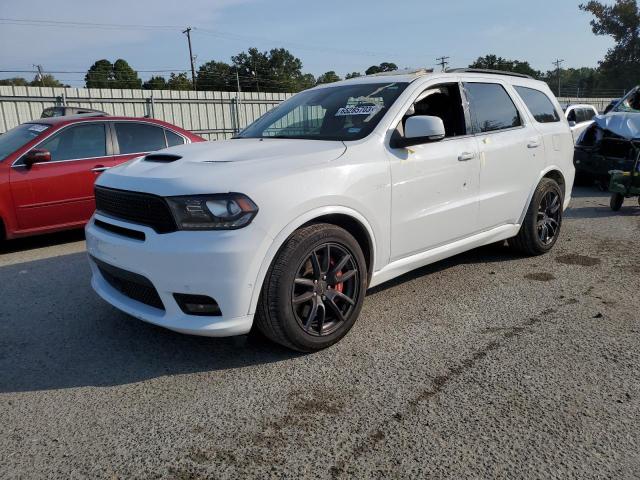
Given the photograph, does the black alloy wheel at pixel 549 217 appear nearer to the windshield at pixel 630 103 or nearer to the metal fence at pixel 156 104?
the windshield at pixel 630 103

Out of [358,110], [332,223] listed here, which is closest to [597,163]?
[358,110]

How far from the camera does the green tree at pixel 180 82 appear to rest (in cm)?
5738

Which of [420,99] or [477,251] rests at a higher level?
[420,99]

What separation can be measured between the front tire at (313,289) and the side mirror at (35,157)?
425 centimetres

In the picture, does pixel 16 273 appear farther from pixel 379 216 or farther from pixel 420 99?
pixel 420 99

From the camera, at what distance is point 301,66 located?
8175 cm

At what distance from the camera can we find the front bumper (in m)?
2.81

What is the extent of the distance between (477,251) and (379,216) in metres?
2.47

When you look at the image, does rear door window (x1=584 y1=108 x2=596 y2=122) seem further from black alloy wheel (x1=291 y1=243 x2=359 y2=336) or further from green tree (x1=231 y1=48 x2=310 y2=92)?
green tree (x1=231 y1=48 x2=310 y2=92)

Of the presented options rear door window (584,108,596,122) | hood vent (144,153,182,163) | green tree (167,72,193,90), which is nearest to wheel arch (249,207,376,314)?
hood vent (144,153,182,163)

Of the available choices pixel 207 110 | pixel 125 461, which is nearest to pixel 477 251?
pixel 125 461

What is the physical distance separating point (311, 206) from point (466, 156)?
1.70m

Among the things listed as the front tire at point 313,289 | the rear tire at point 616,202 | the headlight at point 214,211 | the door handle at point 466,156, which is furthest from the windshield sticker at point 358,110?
the rear tire at point 616,202

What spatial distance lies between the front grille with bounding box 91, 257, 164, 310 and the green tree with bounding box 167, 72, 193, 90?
57.8m
